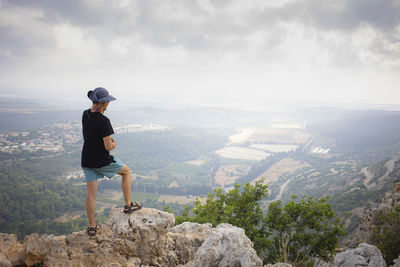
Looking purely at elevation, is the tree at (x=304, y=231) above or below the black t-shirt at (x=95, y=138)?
below

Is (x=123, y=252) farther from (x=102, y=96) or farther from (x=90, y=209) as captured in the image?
(x=102, y=96)

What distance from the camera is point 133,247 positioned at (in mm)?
6227

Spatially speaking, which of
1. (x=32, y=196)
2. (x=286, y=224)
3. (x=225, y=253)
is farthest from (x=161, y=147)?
(x=225, y=253)

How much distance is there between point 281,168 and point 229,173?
2494 centimetres

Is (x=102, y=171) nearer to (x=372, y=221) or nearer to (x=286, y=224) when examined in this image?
(x=286, y=224)

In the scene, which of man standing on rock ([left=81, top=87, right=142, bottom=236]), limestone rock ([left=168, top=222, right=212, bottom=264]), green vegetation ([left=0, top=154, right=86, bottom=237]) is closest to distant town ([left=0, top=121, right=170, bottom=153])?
green vegetation ([left=0, top=154, right=86, bottom=237])

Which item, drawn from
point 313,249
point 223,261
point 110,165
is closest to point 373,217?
point 313,249

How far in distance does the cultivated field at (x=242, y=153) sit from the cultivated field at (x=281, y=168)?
15.7 m

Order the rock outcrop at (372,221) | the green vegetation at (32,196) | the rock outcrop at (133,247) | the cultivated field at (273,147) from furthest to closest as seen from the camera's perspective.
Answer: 1. the cultivated field at (273,147)
2. the green vegetation at (32,196)
3. the rock outcrop at (372,221)
4. the rock outcrop at (133,247)

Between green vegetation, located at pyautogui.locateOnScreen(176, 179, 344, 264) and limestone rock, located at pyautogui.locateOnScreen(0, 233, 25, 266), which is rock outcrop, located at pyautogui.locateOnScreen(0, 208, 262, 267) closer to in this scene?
limestone rock, located at pyautogui.locateOnScreen(0, 233, 25, 266)

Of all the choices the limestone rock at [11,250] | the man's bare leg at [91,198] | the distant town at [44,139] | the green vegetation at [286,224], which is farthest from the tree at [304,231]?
the distant town at [44,139]

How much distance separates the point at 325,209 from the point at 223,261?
931 centimetres

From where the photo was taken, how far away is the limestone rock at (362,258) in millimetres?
6438

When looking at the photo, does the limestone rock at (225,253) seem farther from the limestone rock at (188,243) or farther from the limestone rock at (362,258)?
the limestone rock at (362,258)
